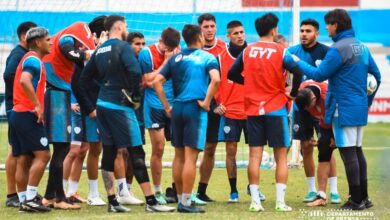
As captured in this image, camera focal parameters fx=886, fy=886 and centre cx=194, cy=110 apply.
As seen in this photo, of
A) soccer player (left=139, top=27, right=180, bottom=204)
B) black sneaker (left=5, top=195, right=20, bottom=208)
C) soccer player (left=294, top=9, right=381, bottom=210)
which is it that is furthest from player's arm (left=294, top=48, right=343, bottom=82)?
black sneaker (left=5, top=195, right=20, bottom=208)

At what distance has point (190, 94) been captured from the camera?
32.0 ft

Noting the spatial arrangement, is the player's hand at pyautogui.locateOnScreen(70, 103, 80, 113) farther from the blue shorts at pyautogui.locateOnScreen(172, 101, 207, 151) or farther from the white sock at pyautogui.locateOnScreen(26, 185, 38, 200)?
the blue shorts at pyautogui.locateOnScreen(172, 101, 207, 151)

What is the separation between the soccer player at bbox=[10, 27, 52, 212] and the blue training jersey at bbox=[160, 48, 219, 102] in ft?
4.85

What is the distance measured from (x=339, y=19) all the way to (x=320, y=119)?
1329 millimetres

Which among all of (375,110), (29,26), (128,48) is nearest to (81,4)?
(29,26)

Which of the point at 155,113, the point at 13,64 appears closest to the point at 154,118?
the point at 155,113

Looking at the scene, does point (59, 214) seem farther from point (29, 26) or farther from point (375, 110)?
point (375, 110)

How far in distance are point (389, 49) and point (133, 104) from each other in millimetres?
17651

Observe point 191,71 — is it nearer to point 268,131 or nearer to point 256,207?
point 268,131

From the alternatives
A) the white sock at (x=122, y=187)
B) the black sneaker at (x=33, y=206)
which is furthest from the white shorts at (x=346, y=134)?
the black sneaker at (x=33, y=206)

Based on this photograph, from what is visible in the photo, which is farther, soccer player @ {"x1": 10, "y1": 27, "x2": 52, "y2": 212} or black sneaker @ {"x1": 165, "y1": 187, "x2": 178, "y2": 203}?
black sneaker @ {"x1": 165, "y1": 187, "x2": 178, "y2": 203}

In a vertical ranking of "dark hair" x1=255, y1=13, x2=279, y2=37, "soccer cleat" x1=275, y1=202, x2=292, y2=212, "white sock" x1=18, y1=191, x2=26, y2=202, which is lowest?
"soccer cleat" x1=275, y1=202, x2=292, y2=212

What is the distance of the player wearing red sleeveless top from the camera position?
10375 mm

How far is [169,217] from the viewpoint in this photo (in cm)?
916
